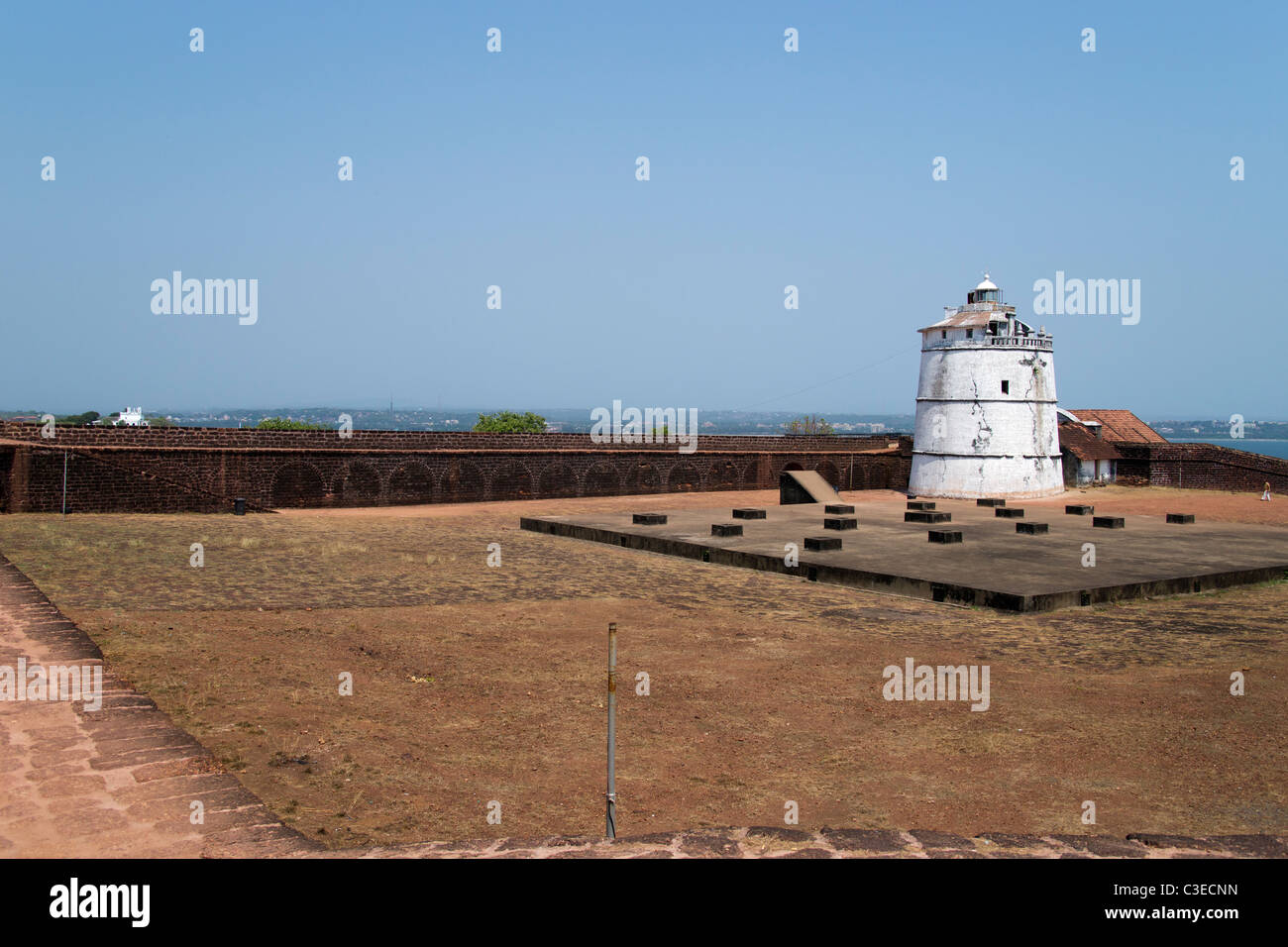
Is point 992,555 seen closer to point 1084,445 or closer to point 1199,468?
point 1084,445

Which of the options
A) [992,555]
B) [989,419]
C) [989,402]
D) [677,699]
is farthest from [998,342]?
[677,699]

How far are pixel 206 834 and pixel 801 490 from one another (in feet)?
78.8

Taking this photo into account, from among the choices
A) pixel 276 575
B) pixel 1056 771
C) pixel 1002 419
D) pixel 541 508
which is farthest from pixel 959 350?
pixel 1056 771

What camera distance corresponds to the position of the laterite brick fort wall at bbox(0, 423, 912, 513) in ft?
69.1

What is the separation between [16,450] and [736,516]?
14986mm

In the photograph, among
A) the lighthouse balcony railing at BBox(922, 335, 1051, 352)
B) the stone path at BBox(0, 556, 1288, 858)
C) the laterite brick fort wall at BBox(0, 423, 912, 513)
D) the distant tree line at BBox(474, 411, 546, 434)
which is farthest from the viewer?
the distant tree line at BBox(474, 411, 546, 434)

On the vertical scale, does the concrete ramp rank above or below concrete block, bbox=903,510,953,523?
above

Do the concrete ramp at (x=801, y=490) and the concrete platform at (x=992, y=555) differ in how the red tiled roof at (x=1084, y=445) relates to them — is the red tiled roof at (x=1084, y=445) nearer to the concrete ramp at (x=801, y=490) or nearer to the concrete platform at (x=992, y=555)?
the concrete ramp at (x=801, y=490)

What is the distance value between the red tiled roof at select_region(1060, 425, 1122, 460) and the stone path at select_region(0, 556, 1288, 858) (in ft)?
126

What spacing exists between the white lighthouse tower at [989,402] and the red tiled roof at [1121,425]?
12.8 meters

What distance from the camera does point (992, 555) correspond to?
1594cm

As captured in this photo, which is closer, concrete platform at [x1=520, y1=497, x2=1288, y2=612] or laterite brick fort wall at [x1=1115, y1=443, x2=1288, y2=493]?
concrete platform at [x1=520, y1=497, x2=1288, y2=612]

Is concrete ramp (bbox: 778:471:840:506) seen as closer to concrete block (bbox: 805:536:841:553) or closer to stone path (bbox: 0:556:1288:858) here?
concrete block (bbox: 805:536:841:553)

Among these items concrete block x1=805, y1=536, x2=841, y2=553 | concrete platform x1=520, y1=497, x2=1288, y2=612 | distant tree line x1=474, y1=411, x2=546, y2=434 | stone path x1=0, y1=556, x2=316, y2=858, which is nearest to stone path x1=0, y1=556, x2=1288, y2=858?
stone path x1=0, y1=556, x2=316, y2=858
